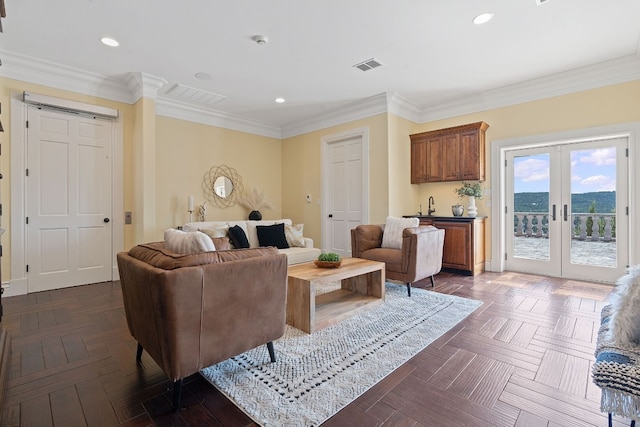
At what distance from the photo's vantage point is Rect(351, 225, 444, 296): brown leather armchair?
346cm

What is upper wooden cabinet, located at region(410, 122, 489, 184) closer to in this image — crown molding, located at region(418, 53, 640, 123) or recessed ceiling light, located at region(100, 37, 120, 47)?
crown molding, located at region(418, 53, 640, 123)

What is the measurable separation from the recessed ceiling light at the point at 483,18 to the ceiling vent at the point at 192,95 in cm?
349

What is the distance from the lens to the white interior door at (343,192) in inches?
213

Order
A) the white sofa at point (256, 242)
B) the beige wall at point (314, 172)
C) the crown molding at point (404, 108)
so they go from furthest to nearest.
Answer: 1. the beige wall at point (314, 172)
2. the crown molding at point (404, 108)
3. the white sofa at point (256, 242)

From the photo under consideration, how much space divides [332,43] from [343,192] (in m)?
2.78

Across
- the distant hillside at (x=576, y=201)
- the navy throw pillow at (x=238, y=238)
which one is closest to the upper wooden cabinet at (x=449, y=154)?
the distant hillside at (x=576, y=201)

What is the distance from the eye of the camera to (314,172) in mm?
6012

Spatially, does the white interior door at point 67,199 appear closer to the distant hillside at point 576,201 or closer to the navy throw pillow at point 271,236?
the navy throw pillow at point 271,236

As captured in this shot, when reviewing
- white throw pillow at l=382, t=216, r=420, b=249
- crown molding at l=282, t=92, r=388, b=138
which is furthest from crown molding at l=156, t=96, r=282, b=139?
white throw pillow at l=382, t=216, r=420, b=249

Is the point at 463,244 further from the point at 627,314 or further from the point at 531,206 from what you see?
the point at 627,314

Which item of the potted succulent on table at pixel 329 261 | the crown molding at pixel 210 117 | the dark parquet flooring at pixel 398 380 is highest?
the crown molding at pixel 210 117

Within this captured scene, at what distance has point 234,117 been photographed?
568cm

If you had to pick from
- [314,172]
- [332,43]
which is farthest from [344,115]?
[332,43]

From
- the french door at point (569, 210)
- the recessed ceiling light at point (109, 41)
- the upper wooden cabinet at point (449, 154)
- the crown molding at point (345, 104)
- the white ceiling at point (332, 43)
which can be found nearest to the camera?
the white ceiling at point (332, 43)
